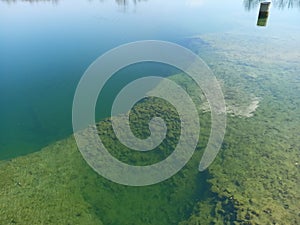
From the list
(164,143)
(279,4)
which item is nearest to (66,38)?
(164,143)

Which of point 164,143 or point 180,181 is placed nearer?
point 180,181

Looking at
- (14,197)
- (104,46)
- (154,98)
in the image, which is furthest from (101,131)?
(104,46)

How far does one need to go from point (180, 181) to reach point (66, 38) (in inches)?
277

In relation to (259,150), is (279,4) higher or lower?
higher

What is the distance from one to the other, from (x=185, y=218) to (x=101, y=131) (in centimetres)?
217

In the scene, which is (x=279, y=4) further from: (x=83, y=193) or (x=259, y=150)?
(x=83, y=193)

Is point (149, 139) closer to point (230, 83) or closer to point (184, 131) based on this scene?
point (184, 131)

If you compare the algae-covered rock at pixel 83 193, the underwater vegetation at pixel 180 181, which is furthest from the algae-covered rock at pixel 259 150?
the algae-covered rock at pixel 83 193

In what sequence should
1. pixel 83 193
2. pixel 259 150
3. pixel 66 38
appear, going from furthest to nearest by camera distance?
1. pixel 66 38
2. pixel 259 150
3. pixel 83 193

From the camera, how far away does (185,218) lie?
3598 millimetres

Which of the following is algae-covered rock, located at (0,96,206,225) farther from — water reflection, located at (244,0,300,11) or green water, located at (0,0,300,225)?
water reflection, located at (244,0,300,11)

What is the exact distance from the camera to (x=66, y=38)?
9508 millimetres

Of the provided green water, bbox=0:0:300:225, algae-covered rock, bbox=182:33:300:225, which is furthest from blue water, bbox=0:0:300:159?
algae-covered rock, bbox=182:33:300:225

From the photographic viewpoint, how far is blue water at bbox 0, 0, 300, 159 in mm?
5582
